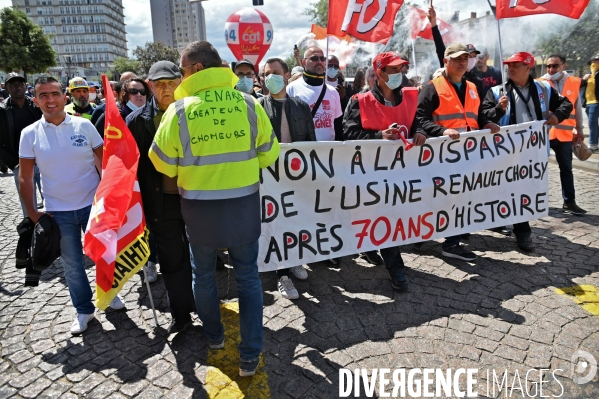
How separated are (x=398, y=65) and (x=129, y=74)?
12.6ft

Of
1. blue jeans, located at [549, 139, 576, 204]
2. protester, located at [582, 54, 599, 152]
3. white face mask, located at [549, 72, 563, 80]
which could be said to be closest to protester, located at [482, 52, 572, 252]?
blue jeans, located at [549, 139, 576, 204]

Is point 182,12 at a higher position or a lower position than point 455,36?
higher

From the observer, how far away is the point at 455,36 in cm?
1209

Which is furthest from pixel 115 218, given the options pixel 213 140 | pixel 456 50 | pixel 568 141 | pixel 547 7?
pixel 568 141

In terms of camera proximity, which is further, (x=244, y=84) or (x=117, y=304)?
(x=244, y=84)

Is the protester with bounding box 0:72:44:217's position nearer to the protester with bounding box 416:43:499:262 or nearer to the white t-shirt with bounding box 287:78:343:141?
the white t-shirt with bounding box 287:78:343:141

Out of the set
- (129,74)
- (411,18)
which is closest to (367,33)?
(129,74)

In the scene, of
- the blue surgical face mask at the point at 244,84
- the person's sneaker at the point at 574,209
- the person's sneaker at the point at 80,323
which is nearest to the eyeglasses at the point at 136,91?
the blue surgical face mask at the point at 244,84

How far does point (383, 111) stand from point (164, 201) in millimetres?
2188

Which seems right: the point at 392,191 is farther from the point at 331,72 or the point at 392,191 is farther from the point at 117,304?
the point at 331,72

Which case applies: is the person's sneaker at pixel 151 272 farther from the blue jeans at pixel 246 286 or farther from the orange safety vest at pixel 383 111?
the orange safety vest at pixel 383 111

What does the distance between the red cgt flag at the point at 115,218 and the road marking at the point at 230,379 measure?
33.6 inches

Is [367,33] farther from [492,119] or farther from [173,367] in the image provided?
[173,367]

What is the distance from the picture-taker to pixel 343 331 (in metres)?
3.30
